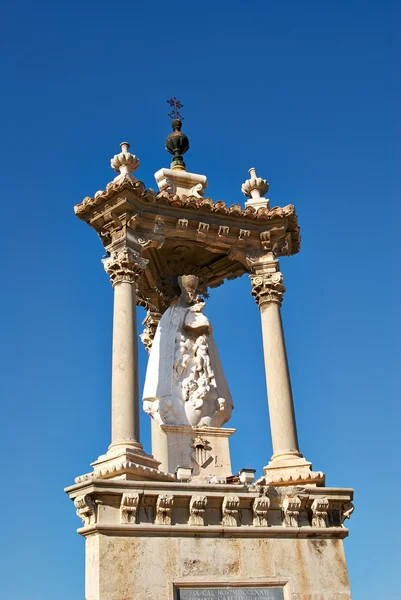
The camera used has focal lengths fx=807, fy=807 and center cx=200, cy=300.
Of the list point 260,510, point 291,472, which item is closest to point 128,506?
point 260,510

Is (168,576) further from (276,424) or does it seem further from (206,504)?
(276,424)

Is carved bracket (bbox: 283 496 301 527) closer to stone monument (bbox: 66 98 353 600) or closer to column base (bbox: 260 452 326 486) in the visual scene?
stone monument (bbox: 66 98 353 600)

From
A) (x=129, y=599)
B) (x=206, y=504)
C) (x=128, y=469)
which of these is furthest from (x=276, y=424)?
(x=129, y=599)

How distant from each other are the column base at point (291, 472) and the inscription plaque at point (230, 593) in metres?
1.72

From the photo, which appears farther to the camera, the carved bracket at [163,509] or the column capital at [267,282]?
the column capital at [267,282]

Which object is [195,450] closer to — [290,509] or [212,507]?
[212,507]

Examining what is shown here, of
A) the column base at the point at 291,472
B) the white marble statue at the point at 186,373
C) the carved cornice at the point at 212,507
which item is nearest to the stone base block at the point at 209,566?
the carved cornice at the point at 212,507

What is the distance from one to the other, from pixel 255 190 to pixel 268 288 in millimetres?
2288

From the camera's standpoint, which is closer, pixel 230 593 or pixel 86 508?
pixel 86 508

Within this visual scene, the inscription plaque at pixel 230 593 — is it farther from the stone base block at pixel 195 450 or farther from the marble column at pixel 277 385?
the stone base block at pixel 195 450

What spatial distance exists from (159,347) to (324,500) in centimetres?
414

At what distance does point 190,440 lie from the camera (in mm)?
13875

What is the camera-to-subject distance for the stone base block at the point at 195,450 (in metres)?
13.6

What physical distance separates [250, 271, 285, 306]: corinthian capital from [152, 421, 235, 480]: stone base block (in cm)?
257
